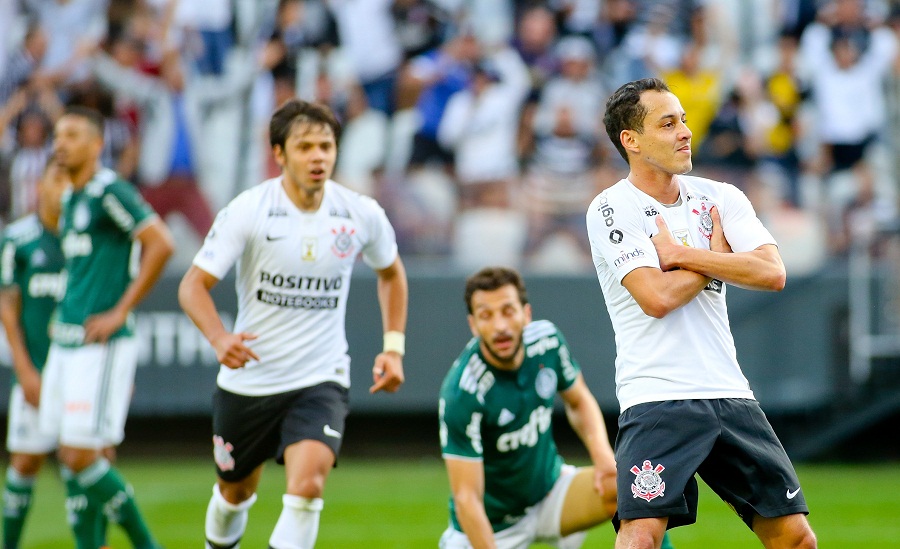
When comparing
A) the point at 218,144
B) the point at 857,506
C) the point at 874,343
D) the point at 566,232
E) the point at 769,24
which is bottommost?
the point at 857,506

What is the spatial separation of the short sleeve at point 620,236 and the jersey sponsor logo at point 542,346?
139 cm

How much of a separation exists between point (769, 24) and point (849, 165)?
1906 millimetres

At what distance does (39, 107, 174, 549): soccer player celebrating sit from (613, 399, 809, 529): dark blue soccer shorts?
3.52 m

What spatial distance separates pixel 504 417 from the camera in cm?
638

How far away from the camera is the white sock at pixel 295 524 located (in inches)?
233

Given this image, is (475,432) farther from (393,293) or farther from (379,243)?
(379,243)

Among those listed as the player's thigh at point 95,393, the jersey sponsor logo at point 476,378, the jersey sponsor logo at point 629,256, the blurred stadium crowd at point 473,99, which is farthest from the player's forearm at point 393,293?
the blurred stadium crowd at point 473,99

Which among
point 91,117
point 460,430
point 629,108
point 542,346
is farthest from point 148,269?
point 629,108

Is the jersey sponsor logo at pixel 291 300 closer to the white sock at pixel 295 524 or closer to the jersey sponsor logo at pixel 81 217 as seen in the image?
the white sock at pixel 295 524

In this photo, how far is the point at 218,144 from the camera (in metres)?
13.2

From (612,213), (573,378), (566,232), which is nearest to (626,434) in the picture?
(612,213)

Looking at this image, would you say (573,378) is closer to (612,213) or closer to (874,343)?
(612,213)

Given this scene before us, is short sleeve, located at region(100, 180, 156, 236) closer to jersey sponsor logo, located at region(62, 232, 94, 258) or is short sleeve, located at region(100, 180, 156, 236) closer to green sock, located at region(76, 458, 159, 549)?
jersey sponsor logo, located at region(62, 232, 94, 258)

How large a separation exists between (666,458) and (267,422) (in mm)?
2304
